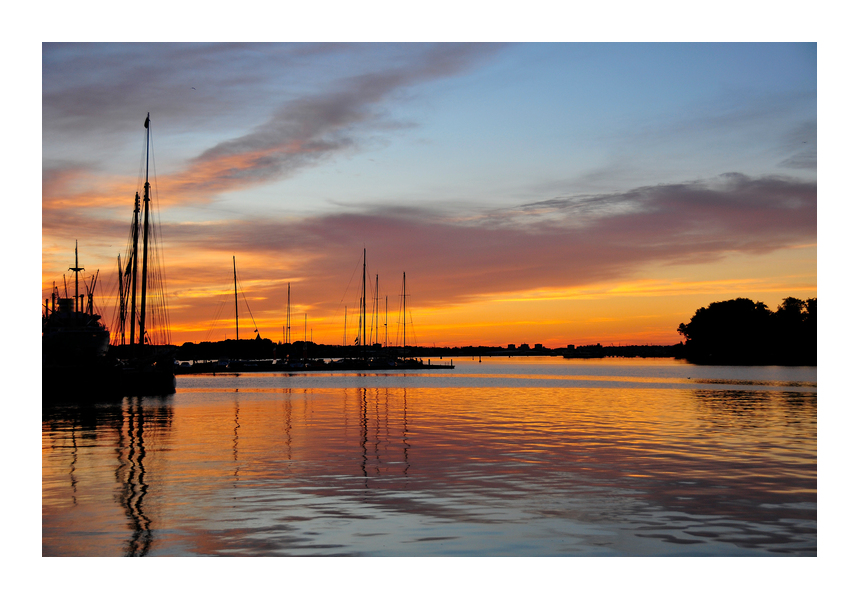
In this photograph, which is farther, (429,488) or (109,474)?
(109,474)

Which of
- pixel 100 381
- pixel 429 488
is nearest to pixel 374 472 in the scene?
pixel 429 488

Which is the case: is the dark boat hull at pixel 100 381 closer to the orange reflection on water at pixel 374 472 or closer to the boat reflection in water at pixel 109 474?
the boat reflection in water at pixel 109 474

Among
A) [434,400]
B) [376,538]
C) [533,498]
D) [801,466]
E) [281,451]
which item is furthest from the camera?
[434,400]

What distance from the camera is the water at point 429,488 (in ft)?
43.8

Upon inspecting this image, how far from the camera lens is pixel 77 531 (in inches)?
553

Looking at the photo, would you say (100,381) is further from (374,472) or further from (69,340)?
Result: (374,472)

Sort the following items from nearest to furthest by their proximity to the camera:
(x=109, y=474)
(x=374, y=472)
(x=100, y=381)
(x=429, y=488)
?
(x=429, y=488) < (x=109, y=474) < (x=374, y=472) < (x=100, y=381)

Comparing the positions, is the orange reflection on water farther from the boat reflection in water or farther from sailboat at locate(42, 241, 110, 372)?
sailboat at locate(42, 241, 110, 372)

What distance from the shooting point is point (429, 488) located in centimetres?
1827
